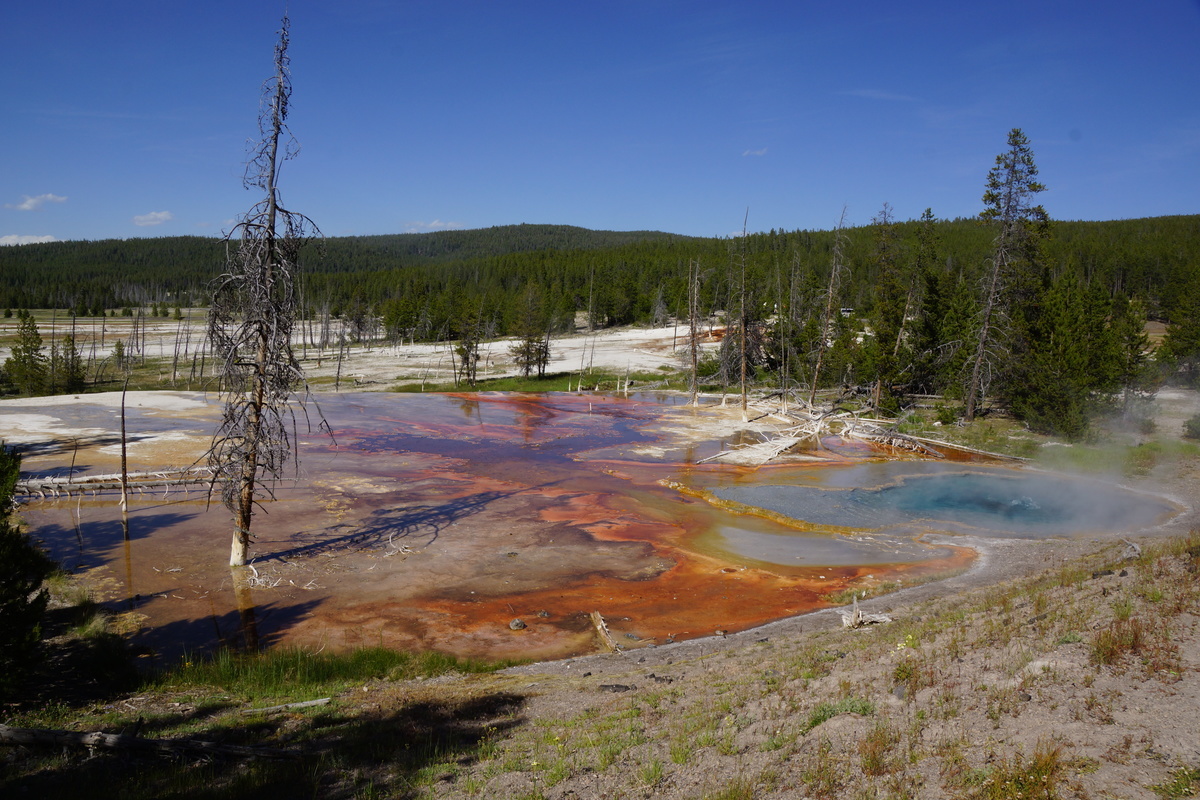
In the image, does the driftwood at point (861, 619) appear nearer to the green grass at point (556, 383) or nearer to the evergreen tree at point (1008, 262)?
the evergreen tree at point (1008, 262)

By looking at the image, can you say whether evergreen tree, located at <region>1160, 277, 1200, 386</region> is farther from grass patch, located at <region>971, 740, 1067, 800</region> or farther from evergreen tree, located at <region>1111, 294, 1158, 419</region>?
grass patch, located at <region>971, 740, 1067, 800</region>

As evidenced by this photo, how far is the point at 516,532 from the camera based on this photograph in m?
21.1

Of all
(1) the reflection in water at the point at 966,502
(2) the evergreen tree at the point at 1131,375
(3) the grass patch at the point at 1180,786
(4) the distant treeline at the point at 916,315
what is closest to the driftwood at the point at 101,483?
(4) the distant treeline at the point at 916,315

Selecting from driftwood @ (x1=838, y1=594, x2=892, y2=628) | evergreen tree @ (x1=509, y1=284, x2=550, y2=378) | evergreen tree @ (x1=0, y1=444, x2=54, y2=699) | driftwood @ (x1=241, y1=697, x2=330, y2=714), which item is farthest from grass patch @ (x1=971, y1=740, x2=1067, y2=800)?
evergreen tree @ (x1=509, y1=284, x2=550, y2=378)

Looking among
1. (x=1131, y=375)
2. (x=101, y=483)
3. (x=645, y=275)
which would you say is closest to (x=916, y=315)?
(x=1131, y=375)

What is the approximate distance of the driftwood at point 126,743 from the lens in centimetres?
790

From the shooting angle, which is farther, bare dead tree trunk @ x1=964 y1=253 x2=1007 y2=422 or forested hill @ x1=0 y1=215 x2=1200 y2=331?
forested hill @ x1=0 y1=215 x2=1200 y2=331

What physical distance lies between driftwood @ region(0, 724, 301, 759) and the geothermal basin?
5005 mm

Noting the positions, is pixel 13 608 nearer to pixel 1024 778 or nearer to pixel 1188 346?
pixel 1024 778

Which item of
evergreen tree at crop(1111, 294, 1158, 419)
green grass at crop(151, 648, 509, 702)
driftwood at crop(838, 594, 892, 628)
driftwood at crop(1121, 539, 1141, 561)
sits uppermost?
evergreen tree at crop(1111, 294, 1158, 419)

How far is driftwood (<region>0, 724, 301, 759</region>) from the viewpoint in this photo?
7.90 meters

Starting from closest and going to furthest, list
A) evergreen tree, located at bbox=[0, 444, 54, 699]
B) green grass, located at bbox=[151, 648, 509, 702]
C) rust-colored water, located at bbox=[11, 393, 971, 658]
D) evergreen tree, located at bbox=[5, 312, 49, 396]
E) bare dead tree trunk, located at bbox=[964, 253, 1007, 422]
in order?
evergreen tree, located at bbox=[0, 444, 54, 699] → green grass, located at bbox=[151, 648, 509, 702] → rust-colored water, located at bbox=[11, 393, 971, 658] → bare dead tree trunk, located at bbox=[964, 253, 1007, 422] → evergreen tree, located at bbox=[5, 312, 49, 396]

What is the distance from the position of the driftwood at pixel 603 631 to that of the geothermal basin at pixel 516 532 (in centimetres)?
18

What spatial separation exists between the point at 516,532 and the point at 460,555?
249 cm
